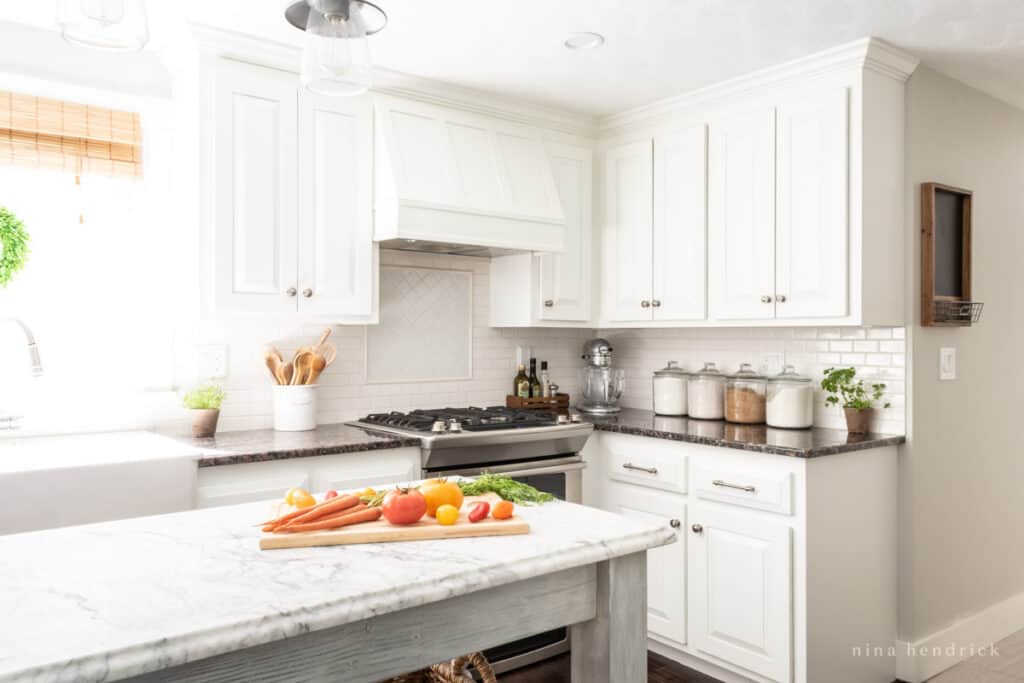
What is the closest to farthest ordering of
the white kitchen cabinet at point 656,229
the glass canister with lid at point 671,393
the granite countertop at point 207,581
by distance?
the granite countertop at point 207,581 → the white kitchen cabinet at point 656,229 → the glass canister with lid at point 671,393

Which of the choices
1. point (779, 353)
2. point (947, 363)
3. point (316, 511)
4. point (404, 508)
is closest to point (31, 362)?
point (316, 511)

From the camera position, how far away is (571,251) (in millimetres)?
3957

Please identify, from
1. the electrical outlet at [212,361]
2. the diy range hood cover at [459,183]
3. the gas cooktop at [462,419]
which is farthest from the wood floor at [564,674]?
the diy range hood cover at [459,183]

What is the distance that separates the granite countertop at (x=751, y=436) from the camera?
9.36 feet

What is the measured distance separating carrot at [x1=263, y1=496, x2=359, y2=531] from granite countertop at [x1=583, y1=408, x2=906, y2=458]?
181cm

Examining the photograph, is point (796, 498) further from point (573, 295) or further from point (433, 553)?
point (433, 553)

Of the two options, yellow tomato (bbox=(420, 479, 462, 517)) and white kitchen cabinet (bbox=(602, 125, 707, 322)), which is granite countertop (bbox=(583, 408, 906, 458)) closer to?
white kitchen cabinet (bbox=(602, 125, 707, 322))

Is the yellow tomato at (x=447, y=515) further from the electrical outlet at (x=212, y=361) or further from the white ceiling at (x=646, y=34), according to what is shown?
the electrical outlet at (x=212, y=361)

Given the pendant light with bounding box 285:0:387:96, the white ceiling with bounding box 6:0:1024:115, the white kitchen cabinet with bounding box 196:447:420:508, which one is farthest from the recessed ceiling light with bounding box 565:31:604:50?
the white kitchen cabinet with bounding box 196:447:420:508

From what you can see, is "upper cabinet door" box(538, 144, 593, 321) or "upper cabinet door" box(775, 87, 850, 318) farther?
"upper cabinet door" box(538, 144, 593, 321)

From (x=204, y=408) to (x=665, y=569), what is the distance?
6.54 feet

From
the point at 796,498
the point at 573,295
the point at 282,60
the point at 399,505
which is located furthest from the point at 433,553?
the point at 573,295

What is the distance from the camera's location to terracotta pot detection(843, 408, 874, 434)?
3.18 meters

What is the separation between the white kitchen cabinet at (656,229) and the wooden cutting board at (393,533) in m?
2.27
